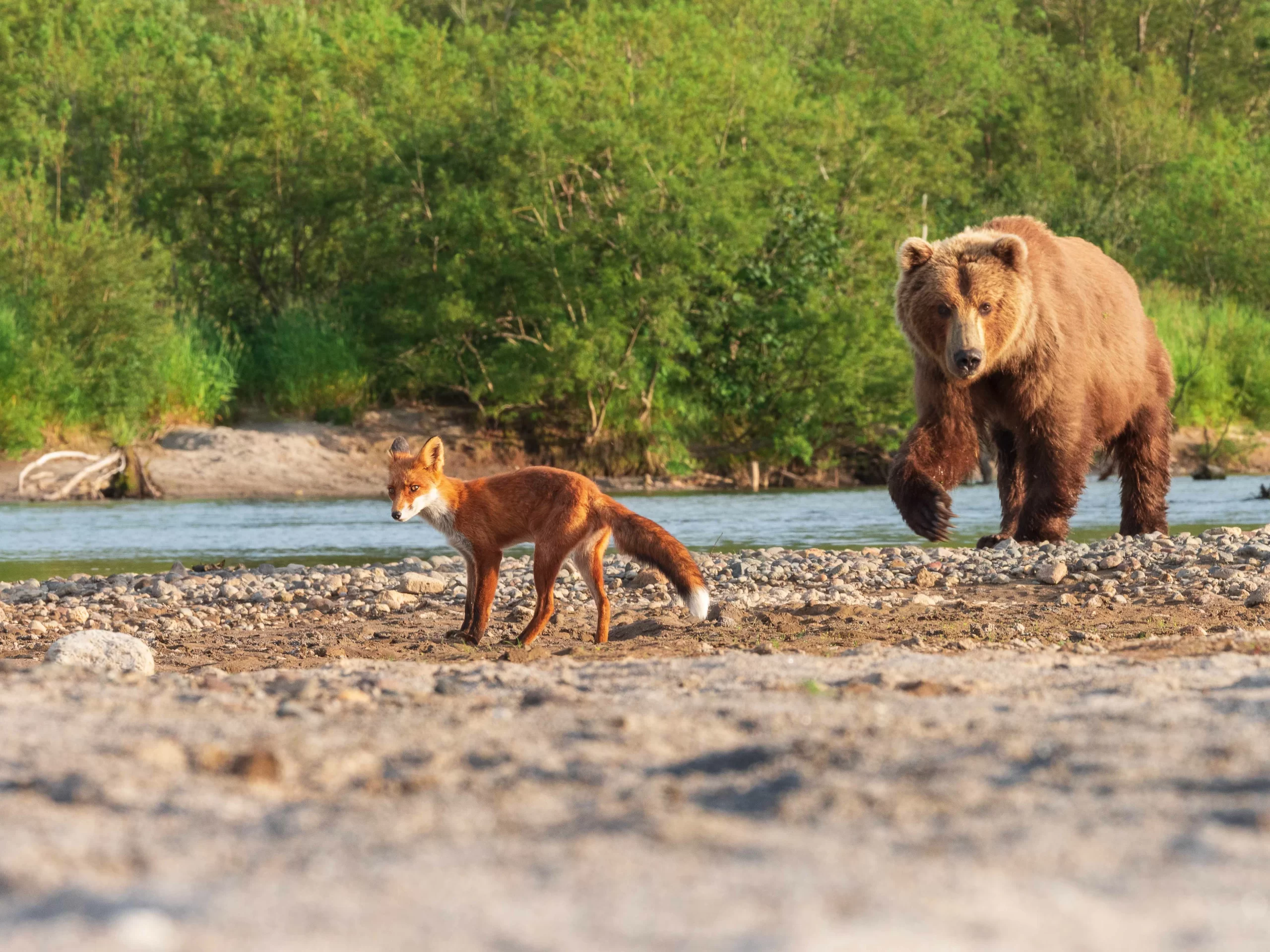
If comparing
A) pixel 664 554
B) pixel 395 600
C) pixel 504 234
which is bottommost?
pixel 395 600

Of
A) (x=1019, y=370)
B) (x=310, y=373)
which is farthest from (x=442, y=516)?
(x=310, y=373)

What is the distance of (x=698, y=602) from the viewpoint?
667 centimetres

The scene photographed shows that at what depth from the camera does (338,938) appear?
2.10 m

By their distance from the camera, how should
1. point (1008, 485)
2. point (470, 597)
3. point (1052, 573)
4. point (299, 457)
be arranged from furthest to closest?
1. point (299, 457)
2. point (1008, 485)
3. point (1052, 573)
4. point (470, 597)

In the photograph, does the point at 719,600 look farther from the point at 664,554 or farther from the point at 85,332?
the point at 85,332

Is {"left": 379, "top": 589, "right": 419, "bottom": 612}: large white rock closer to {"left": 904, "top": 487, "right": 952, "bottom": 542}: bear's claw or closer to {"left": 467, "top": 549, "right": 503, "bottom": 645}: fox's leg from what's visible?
{"left": 467, "top": 549, "right": 503, "bottom": 645}: fox's leg

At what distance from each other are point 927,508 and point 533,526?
3.21 meters

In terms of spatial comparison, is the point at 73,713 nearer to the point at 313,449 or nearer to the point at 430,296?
the point at 313,449

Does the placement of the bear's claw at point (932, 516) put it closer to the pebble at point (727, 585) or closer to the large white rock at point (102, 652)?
the pebble at point (727, 585)

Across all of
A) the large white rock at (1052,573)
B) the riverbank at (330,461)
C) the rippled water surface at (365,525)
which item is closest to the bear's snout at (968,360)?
the large white rock at (1052,573)

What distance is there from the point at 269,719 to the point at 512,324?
24.6 m

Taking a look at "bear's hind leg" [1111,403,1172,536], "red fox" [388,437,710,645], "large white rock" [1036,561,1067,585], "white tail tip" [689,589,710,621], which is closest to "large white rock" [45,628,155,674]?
"red fox" [388,437,710,645]

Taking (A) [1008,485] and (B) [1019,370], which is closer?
(B) [1019,370]

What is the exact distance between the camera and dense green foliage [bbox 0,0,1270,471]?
86.6 feet
